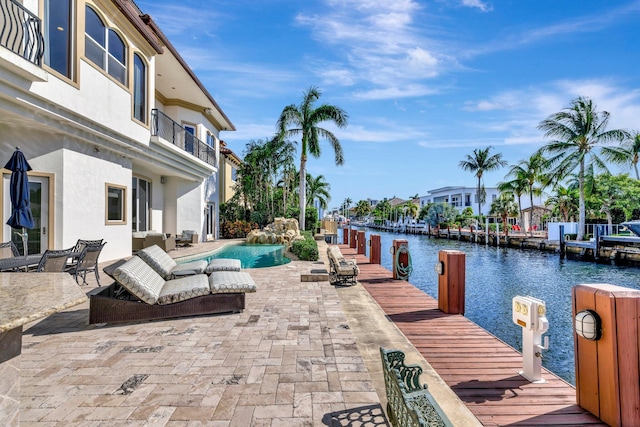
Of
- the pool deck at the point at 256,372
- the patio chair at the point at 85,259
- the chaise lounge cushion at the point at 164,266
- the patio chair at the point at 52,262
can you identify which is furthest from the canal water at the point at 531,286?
the patio chair at the point at 52,262

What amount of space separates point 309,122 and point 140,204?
1174cm

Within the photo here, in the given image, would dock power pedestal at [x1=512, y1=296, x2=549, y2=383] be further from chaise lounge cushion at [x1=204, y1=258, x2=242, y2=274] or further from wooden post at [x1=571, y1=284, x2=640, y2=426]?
chaise lounge cushion at [x1=204, y1=258, x2=242, y2=274]

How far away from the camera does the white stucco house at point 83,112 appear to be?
25.8 ft

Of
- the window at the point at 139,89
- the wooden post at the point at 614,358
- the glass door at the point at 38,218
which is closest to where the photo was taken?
the wooden post at the point at 614,358

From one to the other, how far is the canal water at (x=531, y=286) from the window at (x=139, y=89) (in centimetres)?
1243

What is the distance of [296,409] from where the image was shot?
2.92 meters

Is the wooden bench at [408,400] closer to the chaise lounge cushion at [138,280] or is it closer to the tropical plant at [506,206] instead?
the chaise lounge cushion at [138,280]

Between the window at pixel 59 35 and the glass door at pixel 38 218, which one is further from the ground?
the window at pixel 59 35

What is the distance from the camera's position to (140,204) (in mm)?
16500

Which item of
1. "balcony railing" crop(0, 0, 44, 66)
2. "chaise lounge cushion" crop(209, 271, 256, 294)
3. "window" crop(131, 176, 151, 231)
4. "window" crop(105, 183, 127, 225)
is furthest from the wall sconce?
"window" crop(131, 176, 151, 231)

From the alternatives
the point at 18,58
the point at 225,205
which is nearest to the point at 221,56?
the point at 18,58

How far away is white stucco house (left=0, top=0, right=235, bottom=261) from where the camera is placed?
25.8 ft

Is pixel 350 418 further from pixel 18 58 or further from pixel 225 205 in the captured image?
pixel 225 205

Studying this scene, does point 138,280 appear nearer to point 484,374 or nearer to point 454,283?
point 484,374
